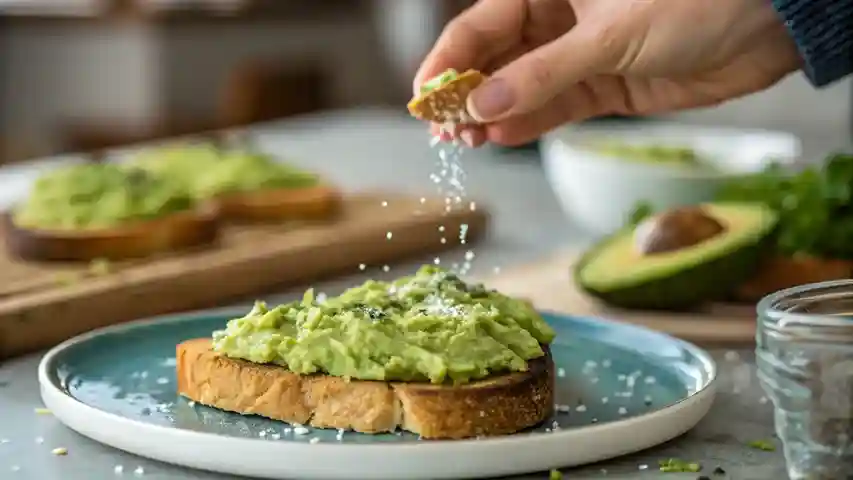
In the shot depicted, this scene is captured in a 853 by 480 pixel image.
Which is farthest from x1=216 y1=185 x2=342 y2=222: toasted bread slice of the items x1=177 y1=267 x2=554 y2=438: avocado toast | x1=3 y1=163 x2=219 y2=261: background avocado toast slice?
x1=177 y1=267 x2=554 y2=438: avocado toast

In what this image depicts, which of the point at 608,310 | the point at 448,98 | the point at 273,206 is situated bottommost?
the point at 608,310

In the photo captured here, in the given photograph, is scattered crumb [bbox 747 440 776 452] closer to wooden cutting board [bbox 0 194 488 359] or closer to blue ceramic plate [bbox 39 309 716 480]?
blue ceramic plate [bbox 39 309 716 480]

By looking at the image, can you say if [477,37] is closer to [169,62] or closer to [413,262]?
[413,262]

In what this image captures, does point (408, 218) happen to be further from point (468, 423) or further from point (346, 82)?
point (346, 82)

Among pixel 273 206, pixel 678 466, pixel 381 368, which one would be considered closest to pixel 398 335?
pixel 381 368

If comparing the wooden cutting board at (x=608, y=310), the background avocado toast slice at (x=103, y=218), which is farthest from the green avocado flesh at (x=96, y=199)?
the wooden cutting board at (x=608, y=310)

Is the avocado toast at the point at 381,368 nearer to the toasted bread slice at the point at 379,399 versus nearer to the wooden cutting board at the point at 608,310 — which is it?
the toasted bread slice at the point at 379,399
